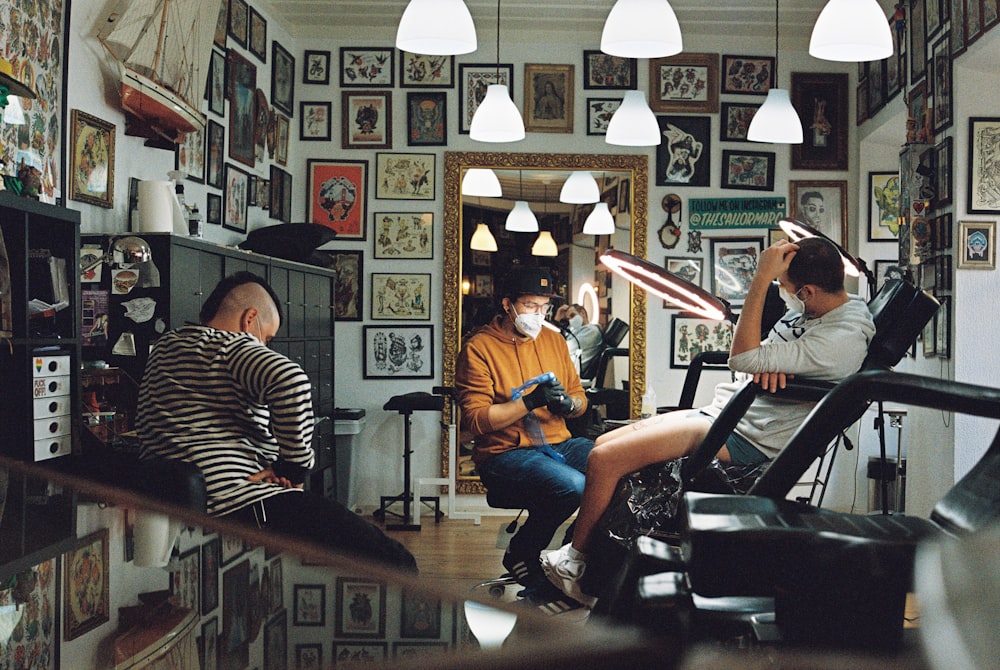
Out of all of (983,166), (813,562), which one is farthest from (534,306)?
(813,562)

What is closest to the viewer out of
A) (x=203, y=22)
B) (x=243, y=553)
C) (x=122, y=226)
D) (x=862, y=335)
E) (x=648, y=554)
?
(x=243, y=553)

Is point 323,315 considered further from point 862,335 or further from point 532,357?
point 862,335

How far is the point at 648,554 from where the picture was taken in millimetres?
889

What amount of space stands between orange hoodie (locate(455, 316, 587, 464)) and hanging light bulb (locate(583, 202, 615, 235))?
8.17ft

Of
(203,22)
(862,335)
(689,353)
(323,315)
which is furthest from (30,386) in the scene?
(689,353)

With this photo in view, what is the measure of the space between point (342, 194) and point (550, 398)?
3.23 m

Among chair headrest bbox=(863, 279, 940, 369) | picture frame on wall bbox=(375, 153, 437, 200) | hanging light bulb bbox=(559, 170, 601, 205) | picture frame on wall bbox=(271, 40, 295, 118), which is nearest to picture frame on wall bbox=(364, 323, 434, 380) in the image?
picture frame on wall bbox=(375, 153, 437, 200)

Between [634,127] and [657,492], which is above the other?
[634,127]

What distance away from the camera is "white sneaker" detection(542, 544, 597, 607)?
320cm

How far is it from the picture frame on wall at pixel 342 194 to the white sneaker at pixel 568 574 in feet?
12.3

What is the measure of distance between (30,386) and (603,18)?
4757mm

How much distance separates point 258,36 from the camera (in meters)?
5.77

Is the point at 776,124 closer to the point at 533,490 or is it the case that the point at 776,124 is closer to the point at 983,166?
the point at 983,166

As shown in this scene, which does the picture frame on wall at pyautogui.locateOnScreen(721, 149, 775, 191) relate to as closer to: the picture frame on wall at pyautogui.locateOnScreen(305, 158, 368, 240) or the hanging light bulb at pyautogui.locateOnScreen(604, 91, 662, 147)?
the hanging light bulb at pyautogui.locateOnScreen(604, 91, 662, 147)
